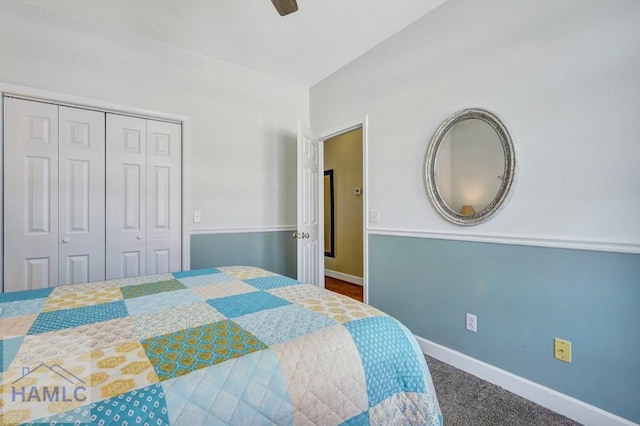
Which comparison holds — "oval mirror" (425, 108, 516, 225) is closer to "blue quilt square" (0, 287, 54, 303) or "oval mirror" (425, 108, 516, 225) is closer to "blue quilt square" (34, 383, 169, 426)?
"blue quilt square" (34, 383, 169, 426)

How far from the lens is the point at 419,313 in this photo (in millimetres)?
2363

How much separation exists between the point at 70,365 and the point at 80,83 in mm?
2515

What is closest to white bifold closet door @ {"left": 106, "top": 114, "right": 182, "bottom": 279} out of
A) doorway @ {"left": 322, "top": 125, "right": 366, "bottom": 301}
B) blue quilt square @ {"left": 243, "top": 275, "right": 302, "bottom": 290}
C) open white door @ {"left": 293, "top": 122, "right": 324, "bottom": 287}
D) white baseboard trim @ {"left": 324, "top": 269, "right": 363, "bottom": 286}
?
open white door @ {"left": 293, "top": 122, "right": 324, "bottom": 287}

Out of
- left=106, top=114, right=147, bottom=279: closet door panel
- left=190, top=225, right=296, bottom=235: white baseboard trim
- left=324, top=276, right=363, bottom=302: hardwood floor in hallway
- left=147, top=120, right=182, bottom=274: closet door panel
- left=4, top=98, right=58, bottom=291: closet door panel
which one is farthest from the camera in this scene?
left=324, top=276, right=363, bottom=302: hardwood floor in hallway

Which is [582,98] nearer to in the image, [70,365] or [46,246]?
[70,365]

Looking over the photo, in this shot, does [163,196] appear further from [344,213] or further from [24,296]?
[344,213]

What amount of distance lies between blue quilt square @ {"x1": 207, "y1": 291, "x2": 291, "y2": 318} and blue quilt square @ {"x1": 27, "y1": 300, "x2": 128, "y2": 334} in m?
0.33

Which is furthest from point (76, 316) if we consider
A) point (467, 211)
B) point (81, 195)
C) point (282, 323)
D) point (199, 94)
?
point (199, 94)

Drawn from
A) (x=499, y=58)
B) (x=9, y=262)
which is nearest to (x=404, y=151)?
(x=499, y=58)

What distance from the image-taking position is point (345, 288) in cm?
442

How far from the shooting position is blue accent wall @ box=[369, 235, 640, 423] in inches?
56.8

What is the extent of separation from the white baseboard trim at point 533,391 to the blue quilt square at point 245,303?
1559 millimetres

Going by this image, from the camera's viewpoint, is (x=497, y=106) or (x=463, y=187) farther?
(x=463, y=187)

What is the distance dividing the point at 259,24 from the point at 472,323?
2771mm
